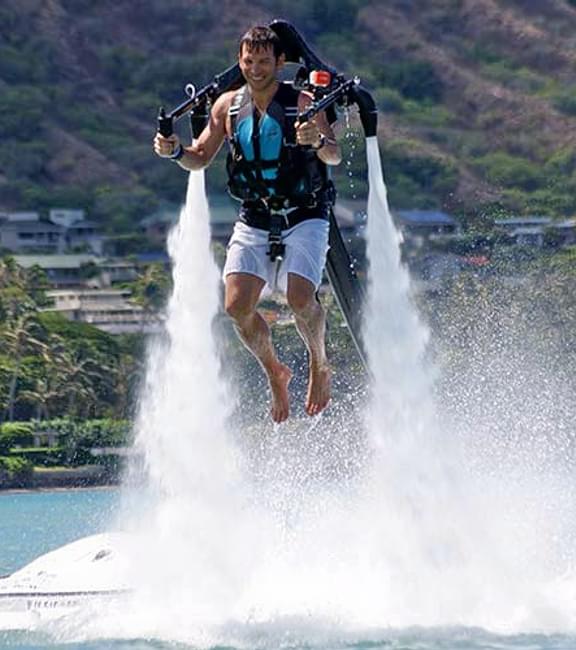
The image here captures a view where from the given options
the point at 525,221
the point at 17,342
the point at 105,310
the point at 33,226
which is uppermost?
the point at 33,226

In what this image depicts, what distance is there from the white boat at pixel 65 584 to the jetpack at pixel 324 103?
3489mm

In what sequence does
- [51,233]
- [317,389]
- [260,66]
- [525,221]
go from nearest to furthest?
[260,66]
[317,389]
[525,221]
[51,233]

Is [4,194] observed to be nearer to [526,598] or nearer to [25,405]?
[25,405]

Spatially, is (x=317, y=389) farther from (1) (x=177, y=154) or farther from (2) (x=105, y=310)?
(2) (x=105, y=310)

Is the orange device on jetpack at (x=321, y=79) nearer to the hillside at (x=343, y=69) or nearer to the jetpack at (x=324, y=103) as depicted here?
the jetpack at (x=324, y=103)

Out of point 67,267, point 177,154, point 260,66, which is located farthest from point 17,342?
point 260,66

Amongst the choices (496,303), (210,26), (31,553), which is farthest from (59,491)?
(210,26)

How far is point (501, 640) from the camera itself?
614 inches

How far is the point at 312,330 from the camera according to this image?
1477 cm

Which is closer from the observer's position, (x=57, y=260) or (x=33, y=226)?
(x=57, y=260)

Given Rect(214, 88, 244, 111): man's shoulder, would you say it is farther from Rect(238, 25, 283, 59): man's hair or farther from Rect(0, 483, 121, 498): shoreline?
Rect(0, 483, 121, 498): shoreline

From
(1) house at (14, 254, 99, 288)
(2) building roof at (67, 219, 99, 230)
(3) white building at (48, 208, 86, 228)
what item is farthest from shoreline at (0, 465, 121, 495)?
(3) white building at (48, 208, 86, 228)

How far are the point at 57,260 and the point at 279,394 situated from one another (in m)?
73.4

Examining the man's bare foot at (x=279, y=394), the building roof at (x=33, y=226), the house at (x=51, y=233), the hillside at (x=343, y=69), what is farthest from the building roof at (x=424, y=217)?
the man's bare foot at (x=279, y=394)
